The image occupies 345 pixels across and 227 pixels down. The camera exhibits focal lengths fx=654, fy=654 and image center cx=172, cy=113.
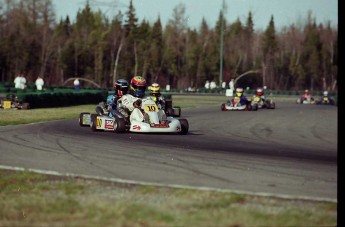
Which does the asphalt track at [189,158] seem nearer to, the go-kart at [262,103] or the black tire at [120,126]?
the black tire at [120,126]

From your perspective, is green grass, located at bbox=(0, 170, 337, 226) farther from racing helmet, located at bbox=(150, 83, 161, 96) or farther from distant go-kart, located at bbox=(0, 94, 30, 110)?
distant go-kart, located at bbox=(0, 94, 30, 110)

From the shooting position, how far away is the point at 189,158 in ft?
29.3

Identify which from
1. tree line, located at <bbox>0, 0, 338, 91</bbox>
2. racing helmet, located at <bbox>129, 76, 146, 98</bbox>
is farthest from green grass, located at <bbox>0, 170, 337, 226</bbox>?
tree line, located at <bbox>0, 0, 338, 91</bbox>

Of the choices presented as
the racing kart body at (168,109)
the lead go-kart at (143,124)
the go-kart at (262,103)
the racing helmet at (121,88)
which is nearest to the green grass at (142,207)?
the lead go-kart at (143,124)

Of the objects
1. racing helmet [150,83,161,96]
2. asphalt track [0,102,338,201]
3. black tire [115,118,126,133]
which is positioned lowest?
asphalt track [0,102,338,201]

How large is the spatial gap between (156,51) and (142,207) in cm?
8438

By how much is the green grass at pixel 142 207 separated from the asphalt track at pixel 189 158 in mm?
487

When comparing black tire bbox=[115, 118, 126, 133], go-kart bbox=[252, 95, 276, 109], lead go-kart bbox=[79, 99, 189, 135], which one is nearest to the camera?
lead go-kart bbox=[79, 99, 189, 135]

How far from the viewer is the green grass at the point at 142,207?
5121 mm

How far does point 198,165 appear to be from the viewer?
8156mm

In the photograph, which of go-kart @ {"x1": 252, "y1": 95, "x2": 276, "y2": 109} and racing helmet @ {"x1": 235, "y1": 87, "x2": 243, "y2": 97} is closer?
racing helmet @ {"x1": 235, "y1": 87, "x2": 243, "y2": 97}

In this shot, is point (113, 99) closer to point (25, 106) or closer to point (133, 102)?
point (133, 102)

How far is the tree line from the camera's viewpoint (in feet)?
253

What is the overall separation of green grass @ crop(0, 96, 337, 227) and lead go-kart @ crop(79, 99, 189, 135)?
673 cm
